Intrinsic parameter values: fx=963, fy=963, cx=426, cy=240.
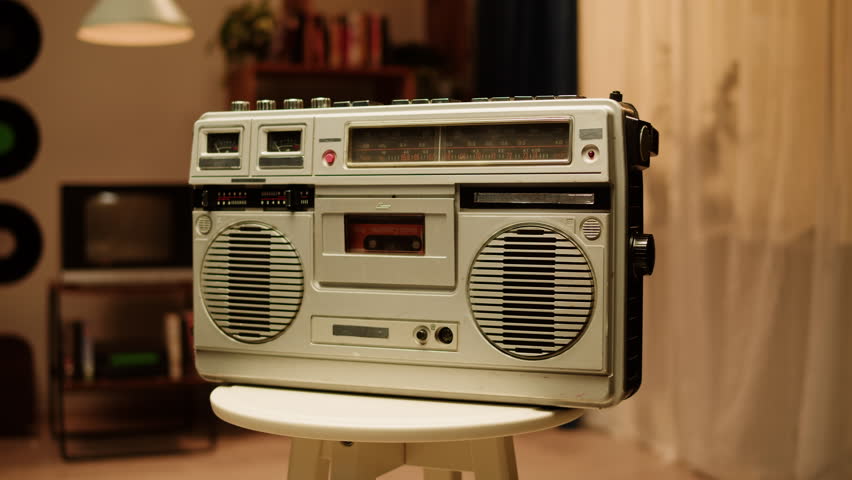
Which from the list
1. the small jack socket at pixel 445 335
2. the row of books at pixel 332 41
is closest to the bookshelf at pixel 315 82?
the row of books at pixel 332 41

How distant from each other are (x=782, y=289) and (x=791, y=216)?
0.60ft

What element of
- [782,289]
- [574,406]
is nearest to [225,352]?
[574,406]

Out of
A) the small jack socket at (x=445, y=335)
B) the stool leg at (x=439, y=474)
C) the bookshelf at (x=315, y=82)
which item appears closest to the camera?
the small jack socket at (x=445, y=335)

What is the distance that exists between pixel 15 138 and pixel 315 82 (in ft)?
3.70

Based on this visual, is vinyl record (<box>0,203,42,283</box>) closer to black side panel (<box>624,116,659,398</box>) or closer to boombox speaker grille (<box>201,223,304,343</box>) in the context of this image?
boombox speaker grille (<box>201,223,304,343</box>)

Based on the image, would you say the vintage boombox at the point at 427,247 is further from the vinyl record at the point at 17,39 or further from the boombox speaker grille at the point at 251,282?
the vinyl record at the point at 17,39

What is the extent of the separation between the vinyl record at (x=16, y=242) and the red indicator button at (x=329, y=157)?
2.80m

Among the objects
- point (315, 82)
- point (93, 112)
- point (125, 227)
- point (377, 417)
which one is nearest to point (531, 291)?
point (377, 417)

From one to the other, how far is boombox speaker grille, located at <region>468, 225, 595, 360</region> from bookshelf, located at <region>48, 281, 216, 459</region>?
1.89 metres

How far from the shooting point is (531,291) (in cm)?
105

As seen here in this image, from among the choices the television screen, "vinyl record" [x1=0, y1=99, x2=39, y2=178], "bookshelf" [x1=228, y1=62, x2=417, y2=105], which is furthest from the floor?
"bookshelf" [x1=228, y1=62, x2=417, y2=105]

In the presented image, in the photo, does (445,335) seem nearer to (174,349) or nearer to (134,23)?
(134,23)

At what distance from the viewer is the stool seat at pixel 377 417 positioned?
0.95 m

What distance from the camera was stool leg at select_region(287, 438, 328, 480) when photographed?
114 cm
